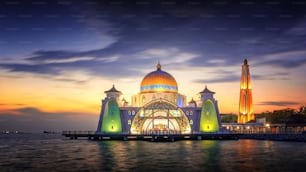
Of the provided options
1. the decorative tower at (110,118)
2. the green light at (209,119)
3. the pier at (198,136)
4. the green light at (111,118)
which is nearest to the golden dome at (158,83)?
the green light at (209,119)

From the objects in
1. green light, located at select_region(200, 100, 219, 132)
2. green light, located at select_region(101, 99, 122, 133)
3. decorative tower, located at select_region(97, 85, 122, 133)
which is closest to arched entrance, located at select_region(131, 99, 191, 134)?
green light, located at select_region(200, 100, 219, 132)

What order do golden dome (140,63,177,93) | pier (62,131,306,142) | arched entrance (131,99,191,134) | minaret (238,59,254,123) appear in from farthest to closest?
minaret (238,59,254,123) < golden dome (140,63,177,93) < arched entrance (131,99,191,134) < pier (62,131,306,142)

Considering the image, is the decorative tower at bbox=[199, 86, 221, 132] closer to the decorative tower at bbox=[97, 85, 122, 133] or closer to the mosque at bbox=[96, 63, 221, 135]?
the mosque at bbox=[96, 63, 221, 135]

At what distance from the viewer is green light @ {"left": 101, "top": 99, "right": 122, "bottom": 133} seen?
81.9m

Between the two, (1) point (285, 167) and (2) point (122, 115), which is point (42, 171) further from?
(2) point (122, 115)

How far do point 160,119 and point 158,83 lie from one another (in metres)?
9.35

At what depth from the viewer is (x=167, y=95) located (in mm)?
89438

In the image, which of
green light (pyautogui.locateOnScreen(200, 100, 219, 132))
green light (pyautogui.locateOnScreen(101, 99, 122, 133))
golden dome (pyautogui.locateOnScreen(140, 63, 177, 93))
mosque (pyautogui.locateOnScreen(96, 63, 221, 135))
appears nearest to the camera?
green light (pyautogui.locateOnScreen(101, 99, 122, 133))

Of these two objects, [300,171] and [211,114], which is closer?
[300,171]

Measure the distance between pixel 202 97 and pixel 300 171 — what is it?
56422mm

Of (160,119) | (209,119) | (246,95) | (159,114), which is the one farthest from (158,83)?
(246,95)

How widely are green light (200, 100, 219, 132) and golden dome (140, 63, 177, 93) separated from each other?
34.9 feet

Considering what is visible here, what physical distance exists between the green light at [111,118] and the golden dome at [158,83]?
12.0m

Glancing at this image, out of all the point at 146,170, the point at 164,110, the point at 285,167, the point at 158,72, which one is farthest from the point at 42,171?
the point at 158,72
